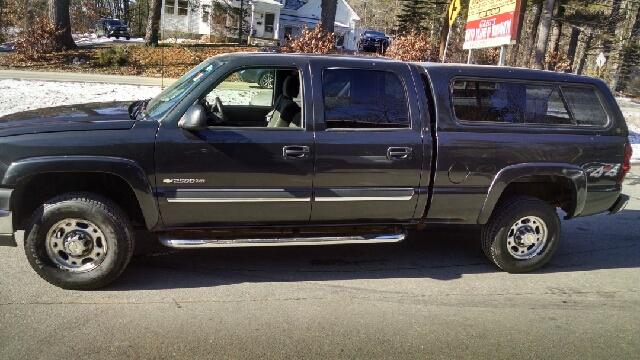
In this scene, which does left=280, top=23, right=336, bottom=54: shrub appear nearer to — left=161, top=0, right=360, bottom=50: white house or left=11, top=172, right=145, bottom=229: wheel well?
left=11, top=172, right=145, bottom=229: wheel well

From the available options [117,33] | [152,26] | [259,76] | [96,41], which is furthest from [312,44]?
[117,33]

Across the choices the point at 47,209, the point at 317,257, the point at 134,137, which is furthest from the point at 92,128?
the point at 317,257

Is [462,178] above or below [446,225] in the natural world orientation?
above

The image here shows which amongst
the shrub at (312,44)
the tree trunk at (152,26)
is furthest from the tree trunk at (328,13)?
the tree trunk at (152,26)

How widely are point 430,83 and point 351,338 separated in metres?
2.38

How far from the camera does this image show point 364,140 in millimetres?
4297

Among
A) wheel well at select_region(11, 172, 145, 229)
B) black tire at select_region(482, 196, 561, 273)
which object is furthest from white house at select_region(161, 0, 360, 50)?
wheel well at select_region(11, 172, 145, 229)

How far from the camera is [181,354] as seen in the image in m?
3.32

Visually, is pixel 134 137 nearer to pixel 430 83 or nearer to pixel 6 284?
pixel 6 284

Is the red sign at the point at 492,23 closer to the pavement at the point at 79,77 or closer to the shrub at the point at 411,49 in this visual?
the shrub at the point at 411,49

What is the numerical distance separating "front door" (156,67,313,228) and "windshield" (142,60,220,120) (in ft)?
0.55

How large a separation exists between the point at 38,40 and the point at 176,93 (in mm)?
20445

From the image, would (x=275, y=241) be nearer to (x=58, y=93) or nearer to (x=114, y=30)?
(x=58, y=93)

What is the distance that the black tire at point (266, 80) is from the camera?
4960 millimetres
